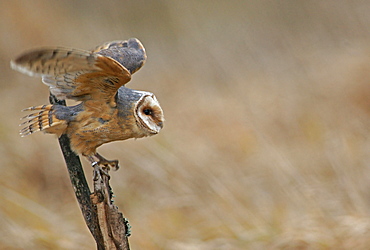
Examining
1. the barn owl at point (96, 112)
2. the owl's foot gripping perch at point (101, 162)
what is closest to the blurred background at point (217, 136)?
the owl's foot gripping perch at point (101, 162)

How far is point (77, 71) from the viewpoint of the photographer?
5.20ft

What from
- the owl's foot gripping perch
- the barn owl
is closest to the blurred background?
the owl's foot gripping perch

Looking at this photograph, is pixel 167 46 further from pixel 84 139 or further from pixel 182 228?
pixel 84 139

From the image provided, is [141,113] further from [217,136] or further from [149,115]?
[217,136]

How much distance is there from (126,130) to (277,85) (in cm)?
406

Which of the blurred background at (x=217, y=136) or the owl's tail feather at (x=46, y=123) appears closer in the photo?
the owl's tail feather at (x=46, y=123)

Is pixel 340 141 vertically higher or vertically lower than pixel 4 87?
lower

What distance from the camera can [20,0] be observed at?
16.3 feet

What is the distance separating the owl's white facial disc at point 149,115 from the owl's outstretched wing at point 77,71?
94mm

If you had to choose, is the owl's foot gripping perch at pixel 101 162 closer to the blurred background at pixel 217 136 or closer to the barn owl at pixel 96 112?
the barn owl at pixel 96 112

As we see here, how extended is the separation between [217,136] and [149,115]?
10.4 ft

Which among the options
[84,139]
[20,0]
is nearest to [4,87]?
[20,0]

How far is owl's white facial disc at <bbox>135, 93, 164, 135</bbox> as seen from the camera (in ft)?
5.32

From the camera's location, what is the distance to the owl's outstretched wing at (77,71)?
1419 millimetres
